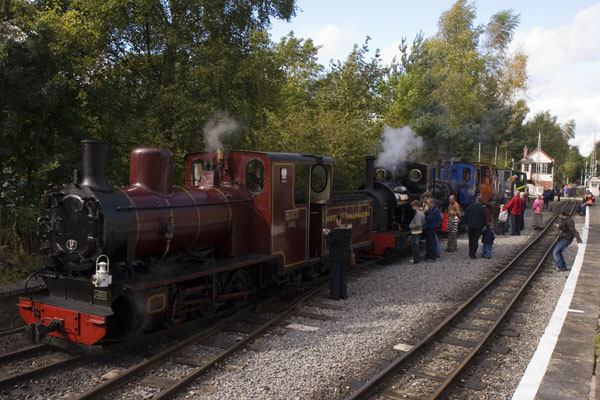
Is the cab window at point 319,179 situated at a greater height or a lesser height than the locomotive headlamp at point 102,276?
greater

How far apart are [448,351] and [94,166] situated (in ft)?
17.2

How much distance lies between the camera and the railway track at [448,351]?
5059mm

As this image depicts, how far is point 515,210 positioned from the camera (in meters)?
17.3

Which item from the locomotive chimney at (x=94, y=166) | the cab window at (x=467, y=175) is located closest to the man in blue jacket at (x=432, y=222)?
the cab window at (x=467, y=175)

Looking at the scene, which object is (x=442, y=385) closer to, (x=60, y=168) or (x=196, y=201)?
(x=196, y=201)

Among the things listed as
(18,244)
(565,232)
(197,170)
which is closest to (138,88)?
(18,244)

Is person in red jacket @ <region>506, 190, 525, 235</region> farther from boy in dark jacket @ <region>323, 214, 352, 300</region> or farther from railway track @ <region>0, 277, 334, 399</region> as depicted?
railway track @ <region>0, 277, 334, 399</region>

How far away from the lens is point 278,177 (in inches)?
309

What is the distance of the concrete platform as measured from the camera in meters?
4.89

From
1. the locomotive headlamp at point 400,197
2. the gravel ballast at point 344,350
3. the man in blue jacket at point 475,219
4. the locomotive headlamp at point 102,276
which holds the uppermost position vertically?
the locomotive headlamp at point 400,197

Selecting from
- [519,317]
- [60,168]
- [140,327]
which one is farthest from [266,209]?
[60,168]

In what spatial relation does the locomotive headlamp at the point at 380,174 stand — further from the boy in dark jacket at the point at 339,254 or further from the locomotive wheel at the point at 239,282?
the locomotive wheel at the point at 239,282

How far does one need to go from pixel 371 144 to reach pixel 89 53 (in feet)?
37.3

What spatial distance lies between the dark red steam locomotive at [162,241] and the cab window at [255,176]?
0.02 meters
